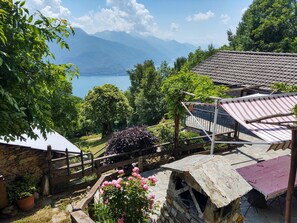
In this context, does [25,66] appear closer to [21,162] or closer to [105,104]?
[21,162]

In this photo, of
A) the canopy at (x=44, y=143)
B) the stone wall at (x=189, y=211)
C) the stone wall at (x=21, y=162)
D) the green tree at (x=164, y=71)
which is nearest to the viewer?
the stone wall at (x=189, y=211)

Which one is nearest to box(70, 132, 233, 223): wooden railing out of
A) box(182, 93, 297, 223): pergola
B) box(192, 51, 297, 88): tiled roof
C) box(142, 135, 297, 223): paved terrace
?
box(142, 135, 297, 223): paved terrace

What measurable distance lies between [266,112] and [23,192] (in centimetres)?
797

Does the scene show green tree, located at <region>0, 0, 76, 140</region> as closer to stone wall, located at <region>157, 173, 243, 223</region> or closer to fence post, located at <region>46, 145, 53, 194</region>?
stone wall, located at <region>157, 173, 243, 223</region>

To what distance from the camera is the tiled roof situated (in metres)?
14.6

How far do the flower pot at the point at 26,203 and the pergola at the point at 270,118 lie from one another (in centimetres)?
603

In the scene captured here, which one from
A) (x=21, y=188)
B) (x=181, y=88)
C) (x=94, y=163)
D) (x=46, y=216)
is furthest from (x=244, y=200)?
(x=21, y=188)

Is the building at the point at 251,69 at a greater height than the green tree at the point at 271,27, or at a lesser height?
lesser

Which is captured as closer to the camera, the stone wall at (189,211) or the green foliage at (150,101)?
the stone wall at (189,211)

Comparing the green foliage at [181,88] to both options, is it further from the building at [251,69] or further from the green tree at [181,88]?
the building at [251,69]

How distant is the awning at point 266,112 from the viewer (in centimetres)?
643

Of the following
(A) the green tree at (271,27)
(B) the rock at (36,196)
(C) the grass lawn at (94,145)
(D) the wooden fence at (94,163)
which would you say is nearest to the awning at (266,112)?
(D) the wooden fence at (94,163)

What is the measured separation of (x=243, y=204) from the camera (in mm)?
7660

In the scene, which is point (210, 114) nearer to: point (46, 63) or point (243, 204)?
point (243, 204)
